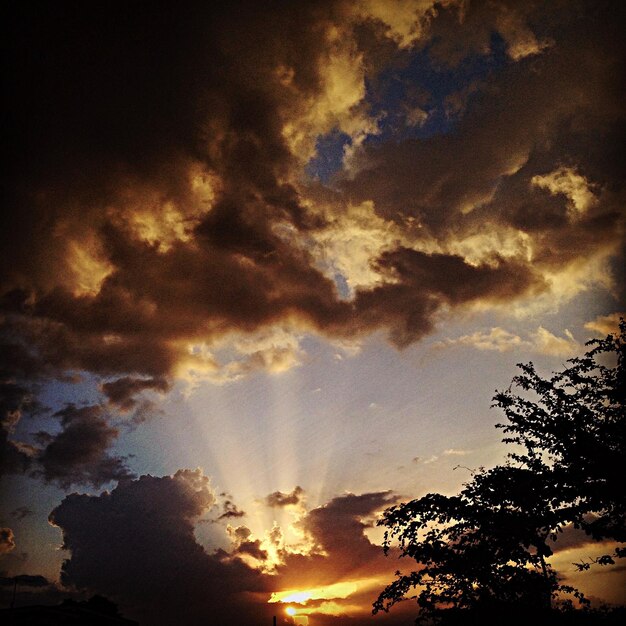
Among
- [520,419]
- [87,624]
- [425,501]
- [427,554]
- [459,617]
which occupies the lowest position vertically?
[87,624]

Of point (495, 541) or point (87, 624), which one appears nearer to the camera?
point (495, 541)

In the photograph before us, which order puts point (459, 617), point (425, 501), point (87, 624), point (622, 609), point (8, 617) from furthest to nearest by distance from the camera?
point (87, 624) < point (8, 617) < point (425, 501) < point (459, 617) < point (622, 609)

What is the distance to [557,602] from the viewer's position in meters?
16.2

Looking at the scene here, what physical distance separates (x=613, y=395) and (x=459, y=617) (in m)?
11.3

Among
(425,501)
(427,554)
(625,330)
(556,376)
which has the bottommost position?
(427,554)

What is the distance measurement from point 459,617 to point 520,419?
8.47m

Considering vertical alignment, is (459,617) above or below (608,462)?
below

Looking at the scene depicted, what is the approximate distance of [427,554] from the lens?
1554cm

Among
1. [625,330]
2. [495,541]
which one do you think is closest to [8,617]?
[495,541]

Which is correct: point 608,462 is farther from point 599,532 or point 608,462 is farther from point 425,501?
point 425,501

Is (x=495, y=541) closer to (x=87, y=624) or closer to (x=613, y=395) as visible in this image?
(x=613, y=395)

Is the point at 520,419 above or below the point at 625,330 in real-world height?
below

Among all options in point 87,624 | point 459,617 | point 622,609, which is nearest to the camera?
point 622,609

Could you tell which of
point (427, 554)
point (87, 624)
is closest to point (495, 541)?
point (427, 554)
